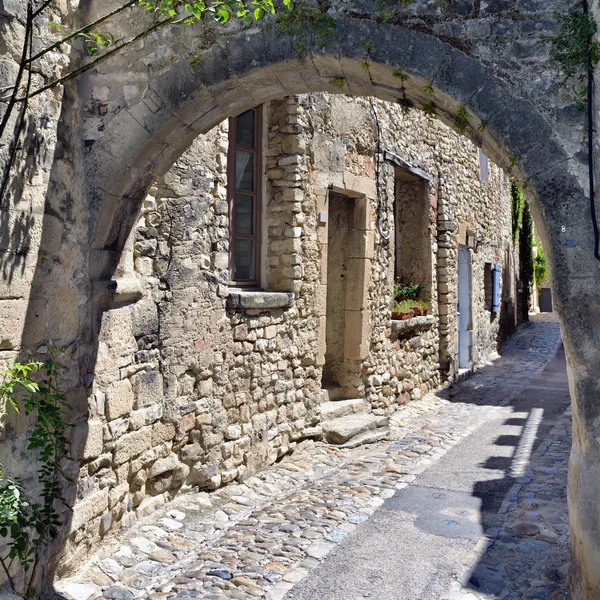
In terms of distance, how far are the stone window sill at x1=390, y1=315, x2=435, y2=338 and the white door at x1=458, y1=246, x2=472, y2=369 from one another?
2.24 meters

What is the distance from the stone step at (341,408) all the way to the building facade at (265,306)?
2cm

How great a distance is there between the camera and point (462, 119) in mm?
3238

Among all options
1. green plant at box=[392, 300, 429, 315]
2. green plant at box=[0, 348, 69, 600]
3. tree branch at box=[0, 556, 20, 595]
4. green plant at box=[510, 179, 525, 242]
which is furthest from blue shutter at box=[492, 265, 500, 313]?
tree branch at box=[0, 556, 20, 595]

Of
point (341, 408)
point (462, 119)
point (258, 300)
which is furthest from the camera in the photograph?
point (341, 408)

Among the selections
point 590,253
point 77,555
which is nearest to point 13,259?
point 77,555

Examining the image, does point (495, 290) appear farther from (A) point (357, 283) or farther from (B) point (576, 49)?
(B) point (576, 49)

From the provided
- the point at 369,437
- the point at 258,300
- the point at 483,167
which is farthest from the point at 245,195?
the point at 483,167

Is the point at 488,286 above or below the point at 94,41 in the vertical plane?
below

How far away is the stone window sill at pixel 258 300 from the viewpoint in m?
5.29

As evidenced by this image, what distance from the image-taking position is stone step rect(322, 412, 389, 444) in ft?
21.7

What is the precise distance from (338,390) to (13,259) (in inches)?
193

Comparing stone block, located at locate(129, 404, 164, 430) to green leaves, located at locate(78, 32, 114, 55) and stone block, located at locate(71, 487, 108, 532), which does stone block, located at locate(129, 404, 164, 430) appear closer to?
stone block, located at locate(71, 487, 108, 532)

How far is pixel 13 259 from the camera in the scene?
3.15 m

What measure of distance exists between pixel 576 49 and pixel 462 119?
57cm
